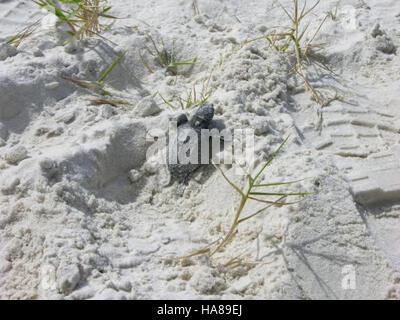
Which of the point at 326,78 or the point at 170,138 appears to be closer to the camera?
the point at 170,138

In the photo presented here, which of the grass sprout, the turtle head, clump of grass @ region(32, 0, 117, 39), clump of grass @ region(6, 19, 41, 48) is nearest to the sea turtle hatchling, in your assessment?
the turtle head

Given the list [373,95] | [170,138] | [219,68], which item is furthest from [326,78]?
[170,138]

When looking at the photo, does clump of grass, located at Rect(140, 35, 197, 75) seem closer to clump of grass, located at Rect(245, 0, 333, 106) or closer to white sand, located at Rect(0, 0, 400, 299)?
white sand, located at Rect(0, 0, 400, 299)

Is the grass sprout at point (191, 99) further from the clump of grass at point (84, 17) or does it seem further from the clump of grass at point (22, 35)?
the clump of grass at point (22, 35)

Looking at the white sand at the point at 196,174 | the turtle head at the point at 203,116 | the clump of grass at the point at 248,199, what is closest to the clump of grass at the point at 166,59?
the white sand at the point at 196,174

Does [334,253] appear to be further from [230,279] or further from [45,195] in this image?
[45,195]

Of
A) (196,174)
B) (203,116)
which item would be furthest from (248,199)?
(203,116)

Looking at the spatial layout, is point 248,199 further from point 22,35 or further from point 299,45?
point 22,35
